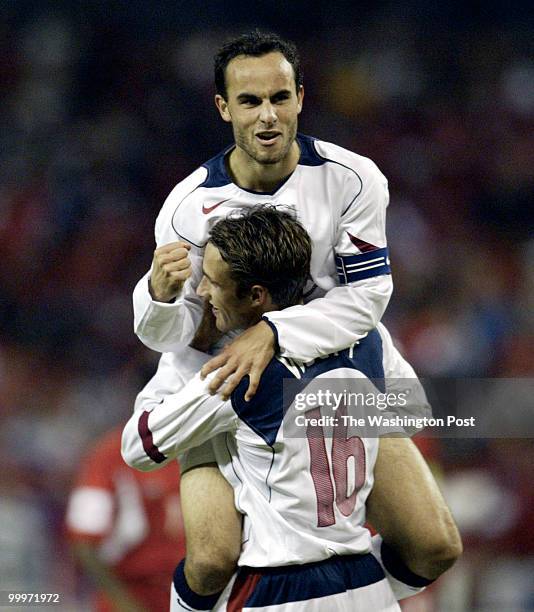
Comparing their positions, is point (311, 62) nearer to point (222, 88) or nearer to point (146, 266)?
point (146, 266)

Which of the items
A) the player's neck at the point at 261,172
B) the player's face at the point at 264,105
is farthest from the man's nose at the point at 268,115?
the player's neck at the point at 261,172

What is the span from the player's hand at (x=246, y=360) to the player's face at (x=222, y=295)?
8 cm

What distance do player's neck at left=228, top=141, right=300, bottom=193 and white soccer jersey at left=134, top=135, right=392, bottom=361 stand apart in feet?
0.07

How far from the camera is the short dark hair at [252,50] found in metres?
2.79

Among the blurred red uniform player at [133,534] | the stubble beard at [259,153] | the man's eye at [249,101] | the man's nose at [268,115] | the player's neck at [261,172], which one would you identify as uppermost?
the man's eye at [249,101]

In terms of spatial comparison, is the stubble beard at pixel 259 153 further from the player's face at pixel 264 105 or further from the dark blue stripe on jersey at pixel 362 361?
the dark blue stripe on jersey at pixel 362 361

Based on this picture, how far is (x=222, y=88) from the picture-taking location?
2883 mm

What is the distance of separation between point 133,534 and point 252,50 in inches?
68.6

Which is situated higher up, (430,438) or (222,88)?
(222,88)

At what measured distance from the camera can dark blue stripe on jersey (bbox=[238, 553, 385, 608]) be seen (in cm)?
257

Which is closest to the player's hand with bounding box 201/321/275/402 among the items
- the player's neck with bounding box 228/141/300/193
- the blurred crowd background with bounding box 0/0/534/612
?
the player's neck with bounding box 228/141/300/193

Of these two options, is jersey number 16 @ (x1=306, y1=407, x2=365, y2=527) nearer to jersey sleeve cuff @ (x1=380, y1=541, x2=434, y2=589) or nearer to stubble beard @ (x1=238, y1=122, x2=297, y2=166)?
jersey sleeve cuff @ (x1=380, y1=541, x2=434, y2=589)

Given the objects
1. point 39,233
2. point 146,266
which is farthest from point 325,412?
point 39,233

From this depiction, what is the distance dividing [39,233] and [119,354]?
3.34ft
